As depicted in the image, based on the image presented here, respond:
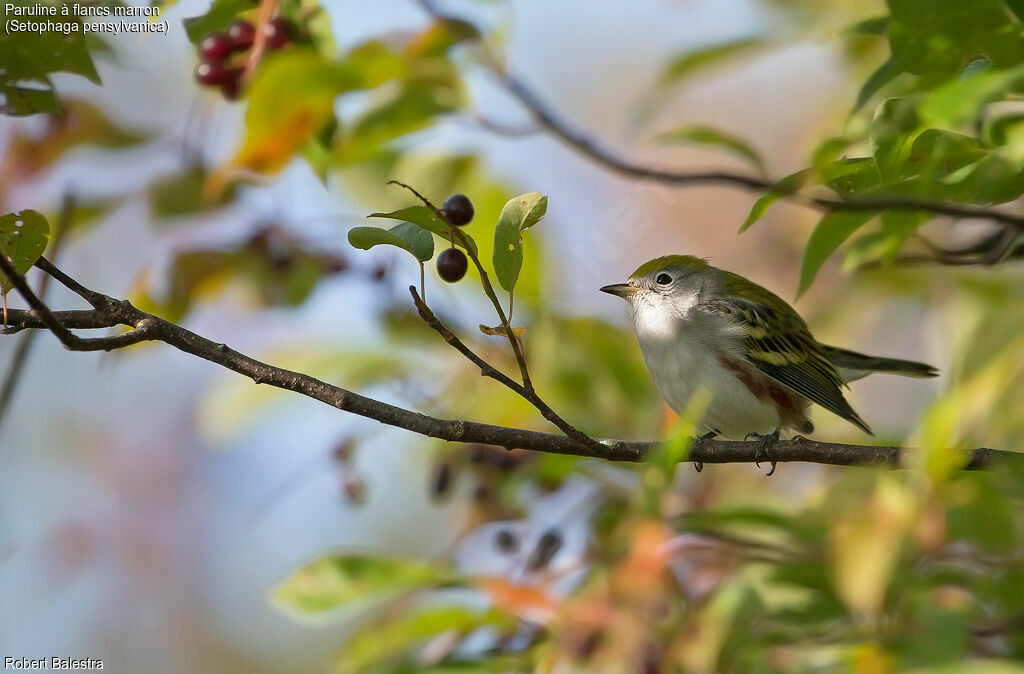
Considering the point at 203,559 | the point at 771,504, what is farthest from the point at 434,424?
the point at 203,559

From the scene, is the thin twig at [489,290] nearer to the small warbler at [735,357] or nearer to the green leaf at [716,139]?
the green leaf at [716,139]

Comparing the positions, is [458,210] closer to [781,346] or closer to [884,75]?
[884,75]

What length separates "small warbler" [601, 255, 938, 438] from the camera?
11.4 feet

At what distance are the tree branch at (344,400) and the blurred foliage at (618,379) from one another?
0.11 metres

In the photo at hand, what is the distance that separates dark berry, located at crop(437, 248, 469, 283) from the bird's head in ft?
5.87

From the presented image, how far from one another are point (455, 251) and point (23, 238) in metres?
0.86

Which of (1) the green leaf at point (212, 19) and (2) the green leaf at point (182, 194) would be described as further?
(2) the green leaf at point (182, 194)

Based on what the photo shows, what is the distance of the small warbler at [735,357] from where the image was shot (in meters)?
3.48

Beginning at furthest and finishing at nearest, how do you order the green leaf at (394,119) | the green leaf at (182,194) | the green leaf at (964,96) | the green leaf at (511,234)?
the green leaf at (182,194)
the green leaf at (394,119)
the green leaf at (511,234)
the green leaf at (964,96)

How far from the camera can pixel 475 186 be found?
10.7 ft

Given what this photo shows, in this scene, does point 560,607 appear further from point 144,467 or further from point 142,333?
point 144,467

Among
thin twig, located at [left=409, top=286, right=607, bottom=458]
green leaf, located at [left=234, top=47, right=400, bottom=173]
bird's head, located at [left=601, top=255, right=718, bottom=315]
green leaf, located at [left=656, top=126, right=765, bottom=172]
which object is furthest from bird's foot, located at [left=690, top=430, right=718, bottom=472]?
green leaf, located at [left=234, top=47, right=400, bottom=173]

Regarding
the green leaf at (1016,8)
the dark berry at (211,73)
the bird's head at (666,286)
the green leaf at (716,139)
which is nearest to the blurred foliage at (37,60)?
the dark berry at (211,73)

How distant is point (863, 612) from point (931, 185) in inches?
48.9
